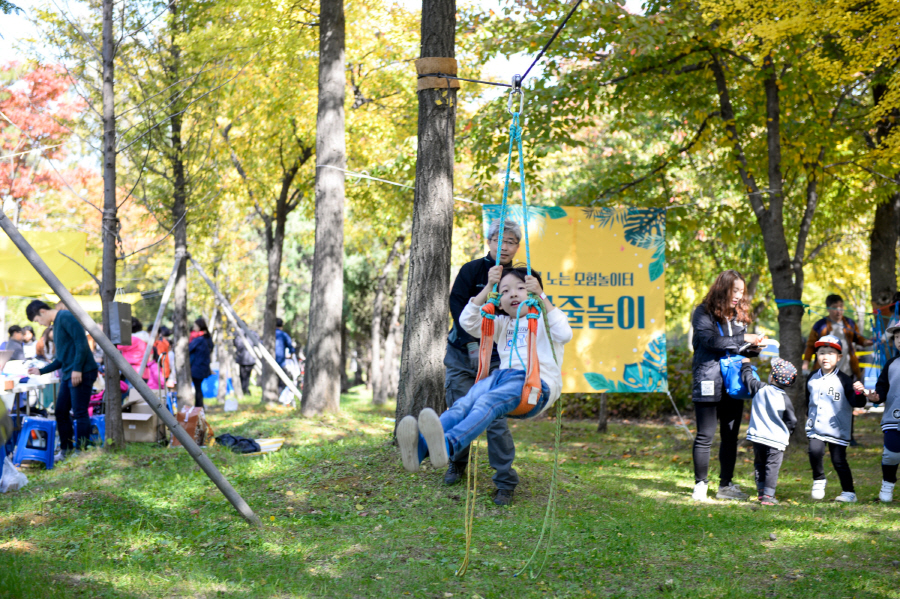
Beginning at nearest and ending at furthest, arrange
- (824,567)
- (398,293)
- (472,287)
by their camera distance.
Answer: (824,567)
(472,287)
(398,293)

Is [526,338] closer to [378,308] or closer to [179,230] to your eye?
[179,230]

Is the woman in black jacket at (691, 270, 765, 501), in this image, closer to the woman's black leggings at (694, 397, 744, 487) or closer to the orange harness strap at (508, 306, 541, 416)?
Result: the woman's black leggings at (694, 397, 744, 487)

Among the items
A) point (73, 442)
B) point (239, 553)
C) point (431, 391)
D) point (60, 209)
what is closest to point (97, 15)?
point (73, 442)

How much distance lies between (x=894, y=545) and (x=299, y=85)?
12.7 m

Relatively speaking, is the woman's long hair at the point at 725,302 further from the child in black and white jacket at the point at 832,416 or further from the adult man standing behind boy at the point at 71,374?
the adult man standing behind boy at the point at 71,374

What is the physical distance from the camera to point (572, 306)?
894cm

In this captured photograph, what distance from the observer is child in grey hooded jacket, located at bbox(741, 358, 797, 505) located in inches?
238

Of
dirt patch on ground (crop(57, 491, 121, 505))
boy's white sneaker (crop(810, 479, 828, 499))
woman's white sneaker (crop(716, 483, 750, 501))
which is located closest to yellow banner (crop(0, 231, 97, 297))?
dirt patch on ground (crop(57, 491, 121, 505))

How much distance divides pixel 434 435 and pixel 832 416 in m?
3.91

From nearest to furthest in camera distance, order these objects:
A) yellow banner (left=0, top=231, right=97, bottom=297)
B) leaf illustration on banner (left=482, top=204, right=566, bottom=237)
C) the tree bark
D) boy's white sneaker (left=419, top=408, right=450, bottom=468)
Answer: boy's white sneaker (left=419, top=408, right=450, bottom=468)
leaf illustration on banner (left=482, top=204, right=566, bottom=237)
yellow banner (left=0, top=231, right=97, bottom=297)
the tree bark

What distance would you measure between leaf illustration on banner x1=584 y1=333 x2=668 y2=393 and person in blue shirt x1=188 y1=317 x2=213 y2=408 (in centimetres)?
727

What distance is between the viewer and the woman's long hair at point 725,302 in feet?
20.0

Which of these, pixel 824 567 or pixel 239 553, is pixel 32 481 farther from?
pixel 824 567

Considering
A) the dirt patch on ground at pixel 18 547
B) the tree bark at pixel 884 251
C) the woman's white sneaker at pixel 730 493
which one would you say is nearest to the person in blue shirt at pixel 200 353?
the dirt patch on ground at pixel 18 547
